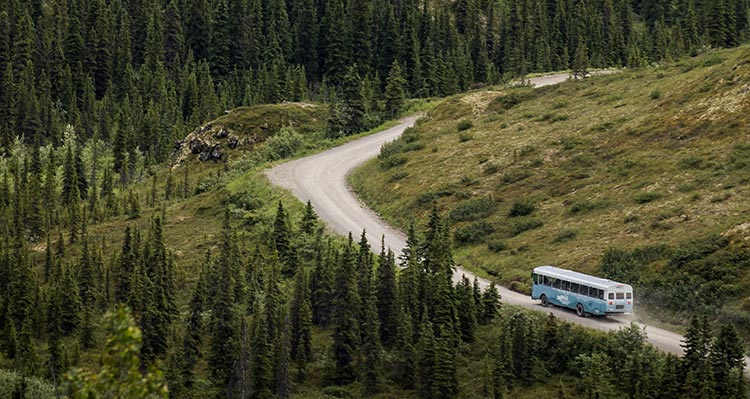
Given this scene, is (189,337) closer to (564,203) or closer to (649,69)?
(564,203)

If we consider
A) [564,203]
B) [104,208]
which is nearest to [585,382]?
[564,203]

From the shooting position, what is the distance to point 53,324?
189 feet

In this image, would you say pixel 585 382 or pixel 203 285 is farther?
pixel 203 285

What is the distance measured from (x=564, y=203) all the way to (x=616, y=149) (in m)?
9.10

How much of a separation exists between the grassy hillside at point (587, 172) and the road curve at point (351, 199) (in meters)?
1.77

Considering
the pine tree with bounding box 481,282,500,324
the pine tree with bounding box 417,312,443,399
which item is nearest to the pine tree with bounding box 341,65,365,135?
the pine tree with bounding box 481,282,500,324

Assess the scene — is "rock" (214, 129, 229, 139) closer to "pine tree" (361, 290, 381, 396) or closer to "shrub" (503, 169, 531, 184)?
"shrub" (503, 169, 531, 184)

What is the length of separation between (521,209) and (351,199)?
17.8 metres

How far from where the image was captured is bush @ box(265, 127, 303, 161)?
326 feet

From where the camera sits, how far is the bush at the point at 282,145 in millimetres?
99250

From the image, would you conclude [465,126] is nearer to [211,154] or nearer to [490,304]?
[211,154]

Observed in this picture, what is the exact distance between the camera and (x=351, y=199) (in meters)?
81.1

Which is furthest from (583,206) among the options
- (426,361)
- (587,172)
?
(426,361)

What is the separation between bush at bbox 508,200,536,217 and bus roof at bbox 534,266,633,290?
47.9 feet
